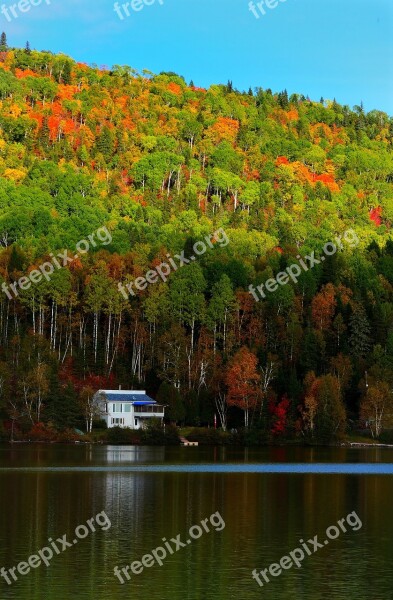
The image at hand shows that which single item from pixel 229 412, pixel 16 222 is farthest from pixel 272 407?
pixel 16 222

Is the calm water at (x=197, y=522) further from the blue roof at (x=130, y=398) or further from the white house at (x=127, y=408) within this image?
the blue roof at (x=130, y=398)

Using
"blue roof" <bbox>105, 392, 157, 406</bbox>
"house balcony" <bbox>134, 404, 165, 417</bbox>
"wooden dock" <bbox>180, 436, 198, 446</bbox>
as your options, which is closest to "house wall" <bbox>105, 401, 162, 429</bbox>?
"house balcony" <bbox>134, 404, 165, 417</bbox>

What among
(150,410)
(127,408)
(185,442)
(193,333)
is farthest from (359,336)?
(127,408)

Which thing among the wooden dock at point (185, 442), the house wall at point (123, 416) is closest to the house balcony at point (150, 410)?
the house wall at point (123, 416)

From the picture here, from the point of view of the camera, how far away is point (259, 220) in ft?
650

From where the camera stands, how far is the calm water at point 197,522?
38.0 meters

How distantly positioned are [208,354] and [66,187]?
68884 millimetres

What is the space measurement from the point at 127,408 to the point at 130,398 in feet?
4.22

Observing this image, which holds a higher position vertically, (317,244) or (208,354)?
(317,244)

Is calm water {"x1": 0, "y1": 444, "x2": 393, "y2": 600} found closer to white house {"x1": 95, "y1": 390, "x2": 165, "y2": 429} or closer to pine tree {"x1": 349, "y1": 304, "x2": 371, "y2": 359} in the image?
white house {"x1": 95, "y1": 390, "x2": 165, "y2": 429}

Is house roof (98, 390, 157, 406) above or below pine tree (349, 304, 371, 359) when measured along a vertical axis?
below

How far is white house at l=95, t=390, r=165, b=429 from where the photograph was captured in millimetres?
124812

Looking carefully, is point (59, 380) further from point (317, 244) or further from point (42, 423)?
point (317, 244)

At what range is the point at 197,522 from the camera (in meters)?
52.2
